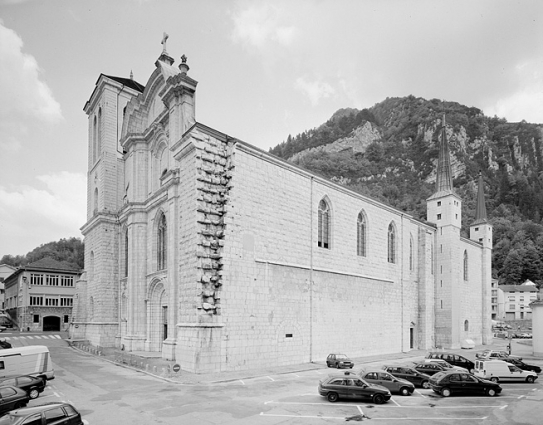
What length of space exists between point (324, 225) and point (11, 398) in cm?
2250

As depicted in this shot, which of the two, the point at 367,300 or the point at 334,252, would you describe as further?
the point at 367,300

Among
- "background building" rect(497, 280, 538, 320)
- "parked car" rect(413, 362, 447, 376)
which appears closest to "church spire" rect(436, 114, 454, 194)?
"parked car" rect(413, 362, 447, 376)

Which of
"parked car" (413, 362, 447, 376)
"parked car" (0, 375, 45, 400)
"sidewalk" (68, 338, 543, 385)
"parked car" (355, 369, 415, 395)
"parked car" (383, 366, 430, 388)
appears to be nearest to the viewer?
"parked car" (0, 375, 45, 400)

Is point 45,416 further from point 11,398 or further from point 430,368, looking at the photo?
point 430,368

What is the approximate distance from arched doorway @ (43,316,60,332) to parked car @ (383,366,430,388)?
57.9 m

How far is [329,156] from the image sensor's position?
475 feet

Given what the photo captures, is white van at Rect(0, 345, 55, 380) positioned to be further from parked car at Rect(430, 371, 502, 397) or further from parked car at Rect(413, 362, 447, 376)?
parked car at Rect(413, 362, 447, 376)

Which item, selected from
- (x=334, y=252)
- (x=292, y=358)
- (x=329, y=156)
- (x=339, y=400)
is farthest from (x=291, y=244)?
(x=329, y=156)

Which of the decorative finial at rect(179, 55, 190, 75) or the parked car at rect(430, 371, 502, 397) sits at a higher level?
the decorative finial at rect(179, 55, 190, 75)

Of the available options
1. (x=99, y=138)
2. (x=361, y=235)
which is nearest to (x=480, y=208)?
(x=361, y=235)

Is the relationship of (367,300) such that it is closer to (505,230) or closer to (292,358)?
(292,358)

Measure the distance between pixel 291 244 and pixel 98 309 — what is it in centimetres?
2151

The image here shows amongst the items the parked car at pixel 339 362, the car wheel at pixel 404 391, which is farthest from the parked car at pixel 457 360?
the car wheel at pixel 404 391

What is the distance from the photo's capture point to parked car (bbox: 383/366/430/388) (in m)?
20.6
